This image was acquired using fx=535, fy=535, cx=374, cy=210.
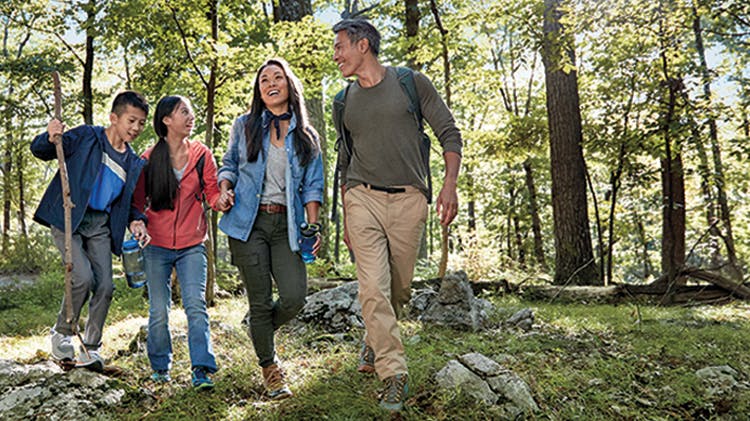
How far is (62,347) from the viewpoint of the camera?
12.0ft

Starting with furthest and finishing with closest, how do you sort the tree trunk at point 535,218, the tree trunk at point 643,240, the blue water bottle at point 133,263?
1. the tree trunk at point 535,218
2. the tree trunk at point 643,240
3. the blue water bottle at point 133,263

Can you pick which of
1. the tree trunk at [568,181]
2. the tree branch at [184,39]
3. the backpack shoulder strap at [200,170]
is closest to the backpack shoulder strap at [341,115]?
the backpack shoulder strap at [200,170]

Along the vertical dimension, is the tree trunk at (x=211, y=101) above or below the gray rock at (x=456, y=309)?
above

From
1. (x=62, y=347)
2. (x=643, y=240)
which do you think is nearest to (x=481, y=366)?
(x=62, y=347)

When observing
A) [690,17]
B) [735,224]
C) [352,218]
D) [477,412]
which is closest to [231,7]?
[352,218]

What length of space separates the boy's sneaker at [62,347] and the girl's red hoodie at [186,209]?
864mm

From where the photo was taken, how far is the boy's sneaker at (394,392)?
3094 millimetres

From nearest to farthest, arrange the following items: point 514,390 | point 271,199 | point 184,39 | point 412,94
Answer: point 514,390 < point 412,94 < point 271,199 < point 184,39

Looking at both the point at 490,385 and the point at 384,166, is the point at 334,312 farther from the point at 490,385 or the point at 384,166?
the point at 384,166

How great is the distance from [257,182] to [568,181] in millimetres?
7016

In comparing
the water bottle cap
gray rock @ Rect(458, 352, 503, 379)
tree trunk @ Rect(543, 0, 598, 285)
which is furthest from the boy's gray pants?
tree trunk @ Rect(543, 0, 598, 285)

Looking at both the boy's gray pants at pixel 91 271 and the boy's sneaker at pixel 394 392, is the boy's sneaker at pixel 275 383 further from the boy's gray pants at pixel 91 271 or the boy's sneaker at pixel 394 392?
the boy's gray pants at pixel 91 271

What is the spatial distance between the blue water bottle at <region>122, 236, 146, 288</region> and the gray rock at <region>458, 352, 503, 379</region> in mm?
2344

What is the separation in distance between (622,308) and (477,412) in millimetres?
4830
